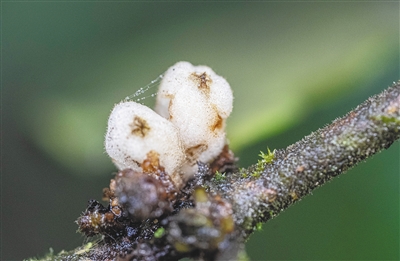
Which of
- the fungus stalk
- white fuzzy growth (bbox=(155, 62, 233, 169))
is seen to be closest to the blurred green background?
white fuzzy growth (bbox=(155, 62, 233, 169))

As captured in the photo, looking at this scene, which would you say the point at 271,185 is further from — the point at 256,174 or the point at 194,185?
the point at 194,185

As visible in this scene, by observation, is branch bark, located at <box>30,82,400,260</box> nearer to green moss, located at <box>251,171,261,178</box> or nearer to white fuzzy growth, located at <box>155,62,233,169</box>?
green moss, located at <box>251,171,261,178</box>

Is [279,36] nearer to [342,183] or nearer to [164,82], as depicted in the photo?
[342,183]

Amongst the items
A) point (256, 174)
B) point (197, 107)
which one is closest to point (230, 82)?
point (197, 107)

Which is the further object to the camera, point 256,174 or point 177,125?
point 177,125

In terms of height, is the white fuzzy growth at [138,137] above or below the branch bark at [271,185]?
above

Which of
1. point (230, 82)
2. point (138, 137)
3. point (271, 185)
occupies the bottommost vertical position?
point (271, 185)

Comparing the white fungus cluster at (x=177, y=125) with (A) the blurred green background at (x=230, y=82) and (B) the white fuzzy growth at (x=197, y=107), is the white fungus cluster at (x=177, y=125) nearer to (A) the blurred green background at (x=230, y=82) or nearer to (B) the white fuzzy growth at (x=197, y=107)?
(B) the white fuzzy growth at (x=197, y=107)

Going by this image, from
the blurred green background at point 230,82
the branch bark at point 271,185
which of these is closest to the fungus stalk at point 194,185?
the branch bark at point 271,185
